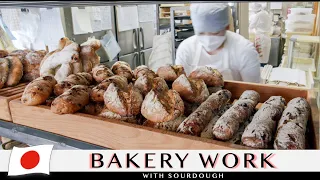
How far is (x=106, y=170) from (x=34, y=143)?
44 centimetres

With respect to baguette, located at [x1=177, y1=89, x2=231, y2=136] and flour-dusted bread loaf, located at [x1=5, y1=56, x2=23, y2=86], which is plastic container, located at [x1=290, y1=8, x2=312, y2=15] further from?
flour-dusted bread loaf, located at [x1=5, y1=56, x2=23, y2=86]

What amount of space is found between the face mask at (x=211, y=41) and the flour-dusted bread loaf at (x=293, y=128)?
1.22 metres

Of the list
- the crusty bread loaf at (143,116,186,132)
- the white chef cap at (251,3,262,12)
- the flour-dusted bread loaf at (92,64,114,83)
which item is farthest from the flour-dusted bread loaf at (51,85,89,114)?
the white chef cap at (251,3,262,12)

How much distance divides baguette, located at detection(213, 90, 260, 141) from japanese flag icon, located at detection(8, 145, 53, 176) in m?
→ 0.47

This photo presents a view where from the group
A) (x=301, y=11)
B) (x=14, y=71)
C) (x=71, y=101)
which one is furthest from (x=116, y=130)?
(x=301, y=11)

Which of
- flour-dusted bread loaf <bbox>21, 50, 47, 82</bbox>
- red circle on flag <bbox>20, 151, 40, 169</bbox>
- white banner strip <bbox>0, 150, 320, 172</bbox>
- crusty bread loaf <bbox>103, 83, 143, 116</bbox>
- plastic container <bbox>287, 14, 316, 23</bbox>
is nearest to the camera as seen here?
white banner strip <bbox>0, 150, 320, 172</bbox>

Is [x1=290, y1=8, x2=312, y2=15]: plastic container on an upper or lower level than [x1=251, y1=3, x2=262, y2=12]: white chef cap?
lower

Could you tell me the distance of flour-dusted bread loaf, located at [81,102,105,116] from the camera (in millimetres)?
1024

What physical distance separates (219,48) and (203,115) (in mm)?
1394

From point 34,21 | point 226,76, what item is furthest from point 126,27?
point 226,76

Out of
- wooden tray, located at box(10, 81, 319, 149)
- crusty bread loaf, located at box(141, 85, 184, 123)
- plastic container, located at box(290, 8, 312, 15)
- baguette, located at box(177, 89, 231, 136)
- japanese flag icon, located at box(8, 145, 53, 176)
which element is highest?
plastic container, located at box(290, 8, 312, 15)

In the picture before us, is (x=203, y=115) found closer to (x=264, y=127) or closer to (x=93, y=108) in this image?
(x=264, y=127)

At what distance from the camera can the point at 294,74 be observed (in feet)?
7.99

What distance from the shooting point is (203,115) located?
0.87m
